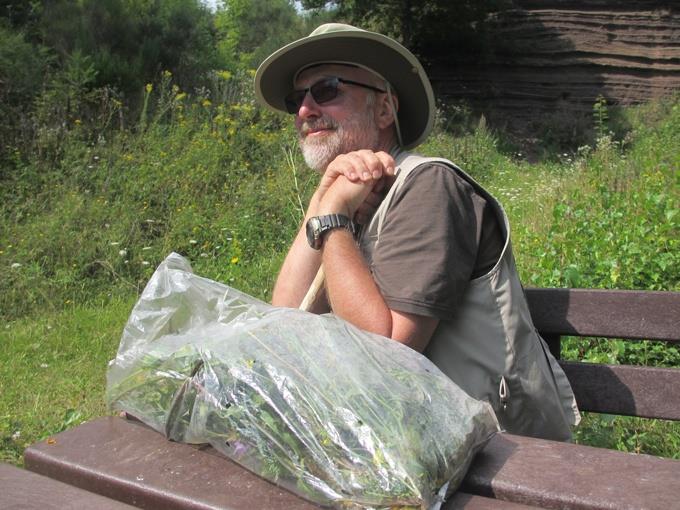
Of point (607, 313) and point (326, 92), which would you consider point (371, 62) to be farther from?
point (607, 313)

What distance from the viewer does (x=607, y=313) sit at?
229cm

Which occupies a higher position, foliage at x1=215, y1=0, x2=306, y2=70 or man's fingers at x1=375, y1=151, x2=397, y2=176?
foliage at x1=215, y1=0, x2=306, y2=70

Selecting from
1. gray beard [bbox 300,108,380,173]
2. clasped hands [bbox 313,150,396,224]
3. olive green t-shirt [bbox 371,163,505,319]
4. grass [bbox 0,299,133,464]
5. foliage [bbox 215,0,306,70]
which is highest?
foliage [bbox 215,0,306,70]

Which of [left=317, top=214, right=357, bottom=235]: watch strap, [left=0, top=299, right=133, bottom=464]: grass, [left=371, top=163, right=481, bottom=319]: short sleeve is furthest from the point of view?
[left=0, top=299, right=133, bottom=464]: grass

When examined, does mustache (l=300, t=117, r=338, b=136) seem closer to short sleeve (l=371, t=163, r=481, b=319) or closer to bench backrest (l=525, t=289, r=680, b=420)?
short sleeve (l=371, t=163, r=481, b=319)

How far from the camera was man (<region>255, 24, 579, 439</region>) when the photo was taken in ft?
6.06

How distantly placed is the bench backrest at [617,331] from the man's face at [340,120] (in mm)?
692

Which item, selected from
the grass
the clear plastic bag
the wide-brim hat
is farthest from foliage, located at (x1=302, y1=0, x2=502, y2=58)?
the clear plastic bag

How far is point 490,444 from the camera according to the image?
1495mm

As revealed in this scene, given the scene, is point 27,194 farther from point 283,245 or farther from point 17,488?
point 17,488

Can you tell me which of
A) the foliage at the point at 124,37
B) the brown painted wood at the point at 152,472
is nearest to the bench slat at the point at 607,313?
the brown painted wood at the point at 152,472

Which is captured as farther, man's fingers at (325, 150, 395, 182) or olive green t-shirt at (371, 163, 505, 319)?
man's fingers at (325, 150, 395, 182)

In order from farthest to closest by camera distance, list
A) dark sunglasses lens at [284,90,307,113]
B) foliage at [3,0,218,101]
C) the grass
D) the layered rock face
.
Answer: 1. the layered rock face
2. foliage at [3,0,218,101]
3. the grass
4. dark sunglasses lens at [284,90,307,113]

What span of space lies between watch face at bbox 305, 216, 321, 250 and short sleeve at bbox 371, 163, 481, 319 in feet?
0.48
